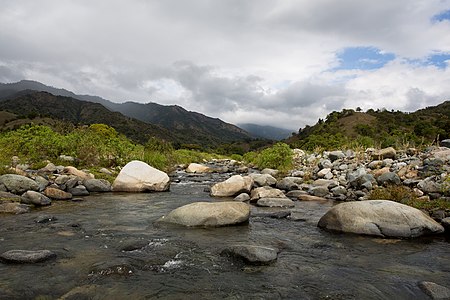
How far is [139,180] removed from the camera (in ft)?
66.2

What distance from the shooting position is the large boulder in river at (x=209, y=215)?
11.8 metres

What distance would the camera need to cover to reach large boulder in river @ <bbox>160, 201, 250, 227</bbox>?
11797 mm

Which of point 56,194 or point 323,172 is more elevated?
point 323,172

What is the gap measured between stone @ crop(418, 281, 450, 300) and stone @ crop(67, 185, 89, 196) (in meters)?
15.8

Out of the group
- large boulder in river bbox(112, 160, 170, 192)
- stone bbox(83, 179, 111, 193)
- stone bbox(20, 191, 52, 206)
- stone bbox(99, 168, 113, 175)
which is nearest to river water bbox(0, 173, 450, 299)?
stone bbox(20, 191, 52, 206)

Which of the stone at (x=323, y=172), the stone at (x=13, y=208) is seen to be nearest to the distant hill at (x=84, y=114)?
the stone at (x=323, y=172)

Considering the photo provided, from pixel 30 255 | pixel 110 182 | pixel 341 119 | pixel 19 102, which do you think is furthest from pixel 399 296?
pixel 19 102

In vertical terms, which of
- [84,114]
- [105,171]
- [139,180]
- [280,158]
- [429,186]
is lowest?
[139,180]

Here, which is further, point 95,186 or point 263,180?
point 263,180

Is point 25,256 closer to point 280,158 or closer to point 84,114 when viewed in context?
point 280,158

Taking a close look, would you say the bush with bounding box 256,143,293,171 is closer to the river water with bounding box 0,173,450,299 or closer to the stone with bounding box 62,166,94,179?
the stone with bounding box 62,166,94,179

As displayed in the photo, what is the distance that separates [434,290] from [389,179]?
39.9ft

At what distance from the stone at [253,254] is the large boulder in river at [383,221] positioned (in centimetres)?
387

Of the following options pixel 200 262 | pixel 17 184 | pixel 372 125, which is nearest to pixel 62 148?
pixel 17 184
